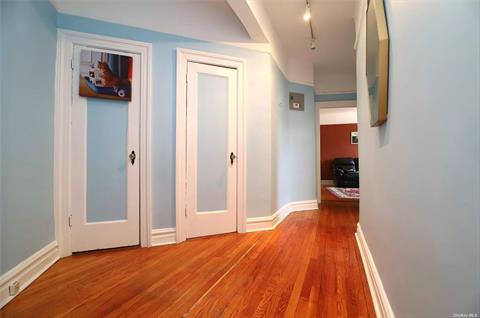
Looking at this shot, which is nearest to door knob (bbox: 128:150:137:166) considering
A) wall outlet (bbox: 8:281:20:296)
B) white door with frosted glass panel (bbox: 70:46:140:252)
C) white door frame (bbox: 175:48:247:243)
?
white door with frosted glass panel (bbox: 70:46:140:252)

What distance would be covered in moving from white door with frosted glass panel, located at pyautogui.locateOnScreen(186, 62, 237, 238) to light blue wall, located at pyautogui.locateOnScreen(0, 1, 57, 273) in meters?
1.22

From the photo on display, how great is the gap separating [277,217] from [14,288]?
2608 millimetres

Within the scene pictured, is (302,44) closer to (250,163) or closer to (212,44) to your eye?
(212,44)

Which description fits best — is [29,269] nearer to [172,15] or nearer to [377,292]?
[377,292]

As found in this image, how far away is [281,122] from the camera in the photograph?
3408mm

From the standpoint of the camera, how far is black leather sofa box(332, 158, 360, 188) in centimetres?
674

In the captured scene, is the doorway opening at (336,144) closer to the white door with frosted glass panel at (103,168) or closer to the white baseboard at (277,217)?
the white baseboard at (277,217)

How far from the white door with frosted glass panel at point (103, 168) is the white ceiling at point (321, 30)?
6.24ft

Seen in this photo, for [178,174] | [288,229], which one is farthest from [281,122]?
[178,174]

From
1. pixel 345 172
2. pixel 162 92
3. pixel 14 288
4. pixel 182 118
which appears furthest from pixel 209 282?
pixel 345 172

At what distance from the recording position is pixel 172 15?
239 centimetres

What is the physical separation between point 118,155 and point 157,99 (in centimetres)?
71

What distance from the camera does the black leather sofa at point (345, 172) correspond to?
674 cm

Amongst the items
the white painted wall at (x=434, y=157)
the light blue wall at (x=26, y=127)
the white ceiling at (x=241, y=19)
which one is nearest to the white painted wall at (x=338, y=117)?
the white ceiling at (x=241, y=19)
